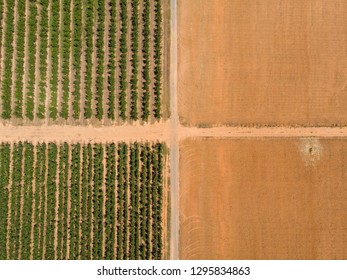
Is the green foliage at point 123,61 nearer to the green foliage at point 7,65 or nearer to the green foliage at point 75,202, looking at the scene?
the green foliage at point 75,202

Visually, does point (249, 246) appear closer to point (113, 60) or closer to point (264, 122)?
point (264, 122)

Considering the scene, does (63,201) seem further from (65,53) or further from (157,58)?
(157,58)

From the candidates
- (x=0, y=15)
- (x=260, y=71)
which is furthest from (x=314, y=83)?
(x=0, y=15)

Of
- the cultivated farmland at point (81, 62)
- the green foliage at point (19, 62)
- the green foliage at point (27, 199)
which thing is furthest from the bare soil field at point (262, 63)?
the green foliage at point (19, 62)

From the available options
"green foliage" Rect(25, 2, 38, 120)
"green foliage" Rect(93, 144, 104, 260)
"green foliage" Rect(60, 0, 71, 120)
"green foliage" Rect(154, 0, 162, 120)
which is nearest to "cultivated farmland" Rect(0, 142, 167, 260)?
"green foliage" Rect(93, 144, 104, 260)
